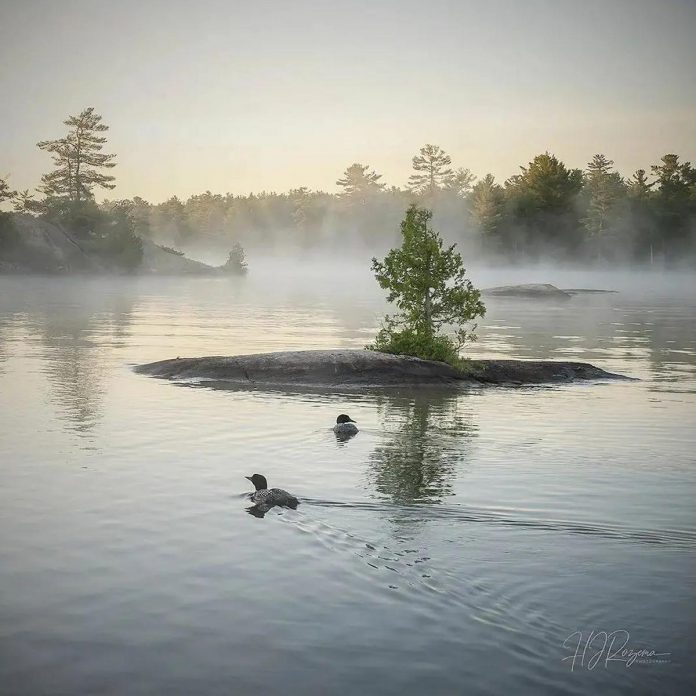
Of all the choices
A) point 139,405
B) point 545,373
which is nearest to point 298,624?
point 139,405

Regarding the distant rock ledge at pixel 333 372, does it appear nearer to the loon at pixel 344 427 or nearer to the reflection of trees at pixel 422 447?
the reflection of trees at pixel 422 447

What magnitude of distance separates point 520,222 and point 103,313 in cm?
11141

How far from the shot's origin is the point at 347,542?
1479 centimetres

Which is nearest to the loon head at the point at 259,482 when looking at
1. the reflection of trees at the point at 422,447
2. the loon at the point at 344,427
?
the reflection of trees at the point at 422,447

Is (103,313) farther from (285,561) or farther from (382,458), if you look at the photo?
(285,561)

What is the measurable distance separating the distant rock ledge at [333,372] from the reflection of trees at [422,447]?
1970 millimetres

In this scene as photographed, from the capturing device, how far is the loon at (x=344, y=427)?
77.3 feet

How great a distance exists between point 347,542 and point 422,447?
8276mm

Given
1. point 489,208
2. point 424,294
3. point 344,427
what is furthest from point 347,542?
point 489,208

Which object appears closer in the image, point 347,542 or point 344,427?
point 347,542

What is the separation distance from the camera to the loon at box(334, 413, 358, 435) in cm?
2355

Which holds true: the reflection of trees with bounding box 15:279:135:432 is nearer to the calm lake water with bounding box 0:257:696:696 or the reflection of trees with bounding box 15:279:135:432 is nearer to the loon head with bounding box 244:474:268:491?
the calm lake water with bounding box 0:257:696:696

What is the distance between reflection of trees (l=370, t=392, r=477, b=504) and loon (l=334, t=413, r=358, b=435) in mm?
928

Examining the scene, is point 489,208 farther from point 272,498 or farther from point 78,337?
point 272,498
